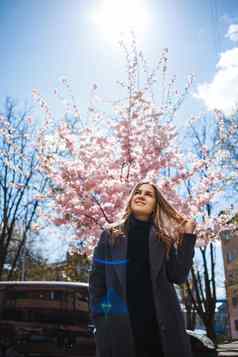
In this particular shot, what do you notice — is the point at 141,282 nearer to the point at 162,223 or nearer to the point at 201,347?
the point at 162,223

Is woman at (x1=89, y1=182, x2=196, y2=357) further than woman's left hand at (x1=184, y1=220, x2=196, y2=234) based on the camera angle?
No

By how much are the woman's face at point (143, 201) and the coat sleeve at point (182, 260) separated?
0.37 meters

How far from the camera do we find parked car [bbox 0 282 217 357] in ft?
16.6

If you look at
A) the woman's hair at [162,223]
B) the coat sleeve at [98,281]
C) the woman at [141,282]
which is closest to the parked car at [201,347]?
the woman's hair at [162,223]

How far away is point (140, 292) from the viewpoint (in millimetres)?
1967

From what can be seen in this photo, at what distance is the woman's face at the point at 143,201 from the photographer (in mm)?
2389

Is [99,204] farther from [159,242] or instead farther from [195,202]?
[159,242]

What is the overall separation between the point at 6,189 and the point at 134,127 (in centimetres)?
847

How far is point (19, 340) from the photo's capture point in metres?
5.07

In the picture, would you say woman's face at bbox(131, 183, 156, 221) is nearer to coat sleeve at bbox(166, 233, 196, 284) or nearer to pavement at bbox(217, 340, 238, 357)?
coat sleeve at bbox(166, 233, 196, 284)

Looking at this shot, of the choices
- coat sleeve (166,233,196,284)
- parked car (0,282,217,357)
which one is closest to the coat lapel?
coat sleeve (166,233,196,284)

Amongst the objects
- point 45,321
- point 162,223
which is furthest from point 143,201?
point 45,321

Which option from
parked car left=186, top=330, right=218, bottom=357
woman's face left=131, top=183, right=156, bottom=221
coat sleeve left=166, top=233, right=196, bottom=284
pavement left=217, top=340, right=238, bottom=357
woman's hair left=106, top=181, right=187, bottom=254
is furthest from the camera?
pavement left=217, top=340, right=238, bottom=357

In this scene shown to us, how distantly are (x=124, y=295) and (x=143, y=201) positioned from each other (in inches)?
29.4
